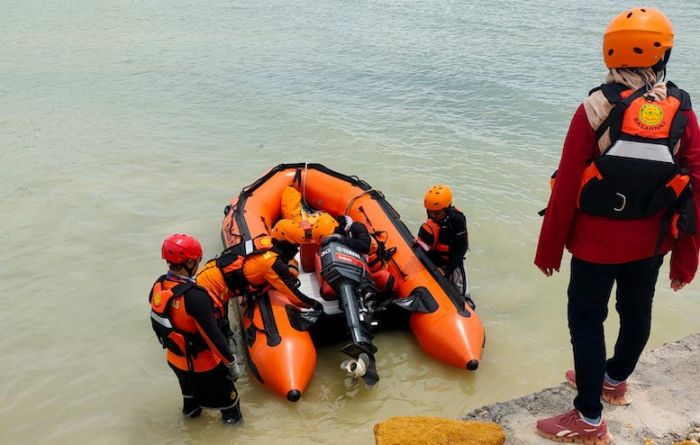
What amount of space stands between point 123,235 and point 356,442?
3.65 metres

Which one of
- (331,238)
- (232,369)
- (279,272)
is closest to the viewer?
(232,369)

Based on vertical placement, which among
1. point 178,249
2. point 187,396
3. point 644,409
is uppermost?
point 178,249

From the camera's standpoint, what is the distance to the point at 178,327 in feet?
9.57

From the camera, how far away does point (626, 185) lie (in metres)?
1.91

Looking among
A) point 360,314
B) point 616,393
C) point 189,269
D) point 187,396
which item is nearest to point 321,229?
point 360,314

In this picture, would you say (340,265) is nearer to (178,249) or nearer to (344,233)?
(344,233)

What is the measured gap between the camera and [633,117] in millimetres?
1862

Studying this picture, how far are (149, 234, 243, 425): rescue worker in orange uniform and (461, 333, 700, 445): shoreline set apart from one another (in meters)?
1.28

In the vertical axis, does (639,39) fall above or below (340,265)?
above

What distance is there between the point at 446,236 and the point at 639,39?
2.47 m

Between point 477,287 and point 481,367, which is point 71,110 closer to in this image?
point 477,287

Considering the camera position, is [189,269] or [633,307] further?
[189,269]

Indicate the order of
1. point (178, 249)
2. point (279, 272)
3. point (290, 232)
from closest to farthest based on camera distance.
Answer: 1. point (178, 249)
2. point (279, 272)
3. point (290, 232)

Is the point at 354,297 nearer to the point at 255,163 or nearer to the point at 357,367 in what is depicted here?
the point at 357,367
